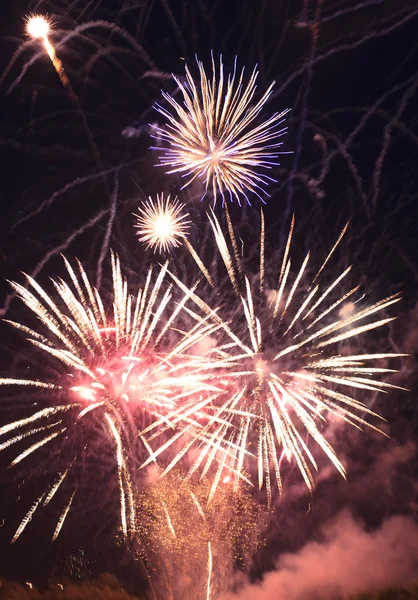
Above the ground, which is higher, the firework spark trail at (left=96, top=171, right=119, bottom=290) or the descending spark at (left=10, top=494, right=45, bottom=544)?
the firework spark trail at (left=96, top=171, right=119, bottom=290)

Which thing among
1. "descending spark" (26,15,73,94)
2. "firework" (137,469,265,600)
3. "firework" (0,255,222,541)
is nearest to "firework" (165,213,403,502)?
"firework" (0,255,222,541)

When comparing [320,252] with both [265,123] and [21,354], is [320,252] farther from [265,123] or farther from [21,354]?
[21,354]

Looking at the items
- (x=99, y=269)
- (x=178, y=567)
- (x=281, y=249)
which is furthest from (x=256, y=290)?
(x=178, y=567)

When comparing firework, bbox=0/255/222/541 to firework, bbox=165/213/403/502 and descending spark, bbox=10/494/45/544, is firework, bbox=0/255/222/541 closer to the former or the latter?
firework, bbox=165/213/403/502

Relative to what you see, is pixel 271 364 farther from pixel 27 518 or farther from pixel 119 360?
pixel 27 518

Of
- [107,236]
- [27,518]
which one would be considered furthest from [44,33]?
[27,518]

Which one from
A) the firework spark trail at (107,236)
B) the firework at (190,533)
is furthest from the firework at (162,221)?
the firework at (190,533)

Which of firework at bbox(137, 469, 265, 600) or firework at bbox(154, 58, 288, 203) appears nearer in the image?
firework at bbox(154, 58, 288, 203)
